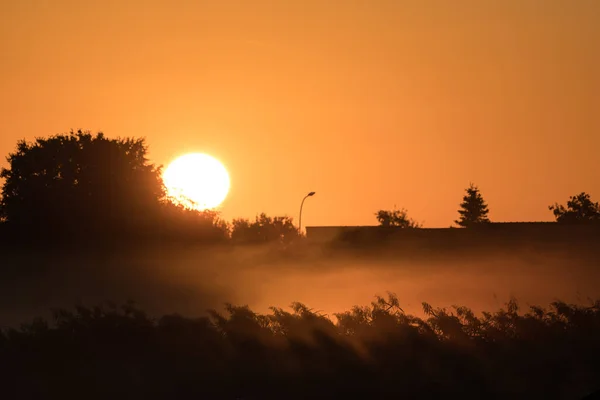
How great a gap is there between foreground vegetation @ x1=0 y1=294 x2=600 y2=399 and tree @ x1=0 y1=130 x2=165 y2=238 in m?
38.5

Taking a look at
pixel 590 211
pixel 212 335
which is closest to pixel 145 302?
pixel 212 335

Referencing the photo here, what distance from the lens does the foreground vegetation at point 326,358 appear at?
1276 inches

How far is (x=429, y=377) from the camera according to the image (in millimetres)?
32562

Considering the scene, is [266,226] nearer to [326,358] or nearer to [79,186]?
[79,186]

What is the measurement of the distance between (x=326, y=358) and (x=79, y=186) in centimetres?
4760

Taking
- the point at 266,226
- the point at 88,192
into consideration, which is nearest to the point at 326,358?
the point at 88,192

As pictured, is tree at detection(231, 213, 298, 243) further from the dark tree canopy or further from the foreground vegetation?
the foreground vegetation

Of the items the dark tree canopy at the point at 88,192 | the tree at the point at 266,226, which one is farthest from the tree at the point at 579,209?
the dark tree canopy at the point at 88,192

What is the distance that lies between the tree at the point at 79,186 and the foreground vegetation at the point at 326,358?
38.5m

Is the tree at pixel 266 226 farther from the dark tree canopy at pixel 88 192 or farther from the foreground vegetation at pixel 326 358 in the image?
the foreground vegetation at pixel 326 358

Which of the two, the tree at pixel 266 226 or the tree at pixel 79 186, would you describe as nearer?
the tree at pixel 79 186

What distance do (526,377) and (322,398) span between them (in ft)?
21.5

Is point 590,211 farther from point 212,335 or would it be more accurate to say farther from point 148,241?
point 212,335

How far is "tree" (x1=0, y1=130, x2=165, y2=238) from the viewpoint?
75.6m
